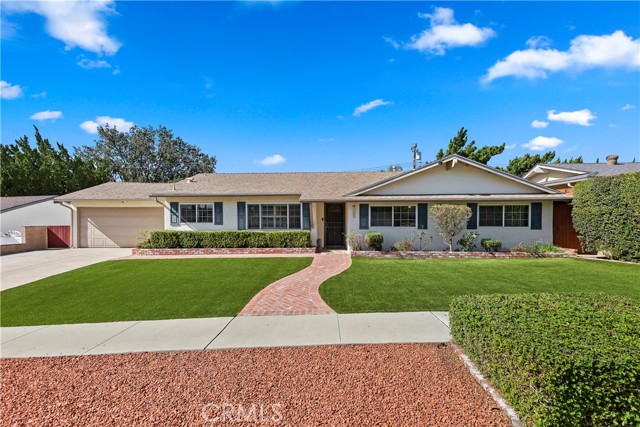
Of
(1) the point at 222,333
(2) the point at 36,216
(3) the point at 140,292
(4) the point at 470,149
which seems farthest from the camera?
(4) the point at 470,149

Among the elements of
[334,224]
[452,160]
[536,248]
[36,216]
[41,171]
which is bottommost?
[536,248]

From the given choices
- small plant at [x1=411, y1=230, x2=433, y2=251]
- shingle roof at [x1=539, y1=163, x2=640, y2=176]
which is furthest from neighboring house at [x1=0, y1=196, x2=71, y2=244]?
shingle roof at [x1=539, y1=163, x2=640, y2=176]

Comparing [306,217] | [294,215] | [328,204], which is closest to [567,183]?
[328,204]

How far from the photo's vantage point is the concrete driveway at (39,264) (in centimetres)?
927

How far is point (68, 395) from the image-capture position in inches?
130

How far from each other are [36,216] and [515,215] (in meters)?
27.8

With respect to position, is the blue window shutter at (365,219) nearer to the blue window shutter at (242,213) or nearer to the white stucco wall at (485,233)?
the white stucco wall at (485,233)

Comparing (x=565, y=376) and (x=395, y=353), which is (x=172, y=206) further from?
(x=565, y=376)

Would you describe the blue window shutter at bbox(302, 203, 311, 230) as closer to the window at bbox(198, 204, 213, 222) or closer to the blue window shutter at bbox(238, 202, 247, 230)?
the blue window shutter at bbox(238, 202, 247, 230)

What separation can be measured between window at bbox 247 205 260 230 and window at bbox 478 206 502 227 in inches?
431

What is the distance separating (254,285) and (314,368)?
4714 mm

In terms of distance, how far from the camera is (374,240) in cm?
1332

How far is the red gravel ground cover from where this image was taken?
2871 millimetres

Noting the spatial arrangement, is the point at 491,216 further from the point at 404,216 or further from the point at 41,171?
the point at 41,171
